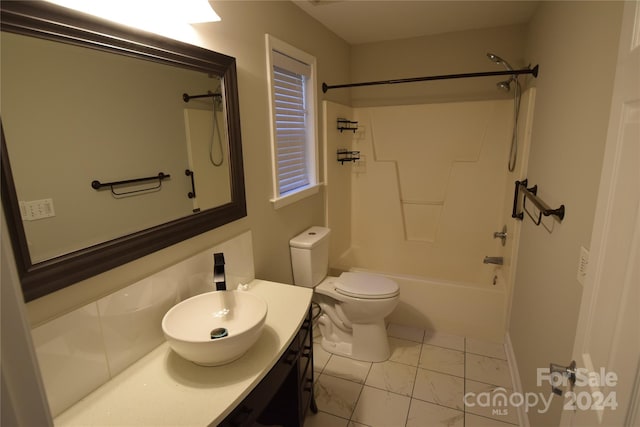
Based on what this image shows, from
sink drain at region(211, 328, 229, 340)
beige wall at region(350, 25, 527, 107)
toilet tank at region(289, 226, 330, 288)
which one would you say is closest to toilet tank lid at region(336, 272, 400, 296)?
toilet tank at region(289, 226, 330, 288)

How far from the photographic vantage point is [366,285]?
7.53 feet

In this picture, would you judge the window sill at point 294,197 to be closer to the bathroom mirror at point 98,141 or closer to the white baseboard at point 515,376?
the bathroom mirror at point 98,141

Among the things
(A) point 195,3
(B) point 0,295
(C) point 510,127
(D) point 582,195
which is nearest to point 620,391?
(D) point 582,195

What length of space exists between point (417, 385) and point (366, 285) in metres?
0.70

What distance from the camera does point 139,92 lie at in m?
1.21

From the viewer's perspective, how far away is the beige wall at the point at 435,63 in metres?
2.78

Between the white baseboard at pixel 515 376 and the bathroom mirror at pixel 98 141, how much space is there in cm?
194

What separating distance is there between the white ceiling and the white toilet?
1.56 m

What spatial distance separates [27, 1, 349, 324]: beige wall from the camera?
1.08 meters

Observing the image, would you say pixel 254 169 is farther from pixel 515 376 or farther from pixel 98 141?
pixel 515 376

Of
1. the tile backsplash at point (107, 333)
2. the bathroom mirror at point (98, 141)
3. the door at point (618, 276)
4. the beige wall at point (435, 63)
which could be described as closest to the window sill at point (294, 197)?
the bathroom mirror at point (98, 141)

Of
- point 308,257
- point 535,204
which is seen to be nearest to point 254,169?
point 308,257

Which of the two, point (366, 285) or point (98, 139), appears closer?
point (98, 139)

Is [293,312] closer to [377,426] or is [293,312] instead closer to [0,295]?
[377,426]
